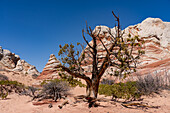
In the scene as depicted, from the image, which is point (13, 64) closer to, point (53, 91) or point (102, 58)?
point (53, 91)

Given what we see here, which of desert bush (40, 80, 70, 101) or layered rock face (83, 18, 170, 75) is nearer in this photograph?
desert bush (40, 80, 70, 101)

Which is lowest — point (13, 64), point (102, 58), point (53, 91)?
point (53, 91)

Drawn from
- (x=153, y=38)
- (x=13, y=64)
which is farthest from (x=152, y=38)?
(x=13, y=64)

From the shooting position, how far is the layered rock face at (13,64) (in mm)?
36947

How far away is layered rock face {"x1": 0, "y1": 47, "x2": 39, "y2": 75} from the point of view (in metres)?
36.9

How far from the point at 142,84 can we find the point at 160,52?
2224cm

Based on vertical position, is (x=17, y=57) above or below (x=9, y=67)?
above

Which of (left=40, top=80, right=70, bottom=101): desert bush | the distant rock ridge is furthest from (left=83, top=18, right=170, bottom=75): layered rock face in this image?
(left=40, top=80, right=70, bottom=101): desert bush

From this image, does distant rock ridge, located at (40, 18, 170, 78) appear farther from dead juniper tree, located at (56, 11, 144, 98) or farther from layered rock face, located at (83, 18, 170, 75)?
dead juniper tree, located at (56, 11, 144, 98)

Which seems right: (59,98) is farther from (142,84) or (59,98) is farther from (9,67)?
(9,67)

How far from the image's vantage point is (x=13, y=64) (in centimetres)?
3938

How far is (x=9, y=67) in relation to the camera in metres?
37.2

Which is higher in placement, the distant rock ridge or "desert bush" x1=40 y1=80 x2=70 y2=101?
the distant rock ridge

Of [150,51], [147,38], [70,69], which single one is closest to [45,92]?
[70,69]
